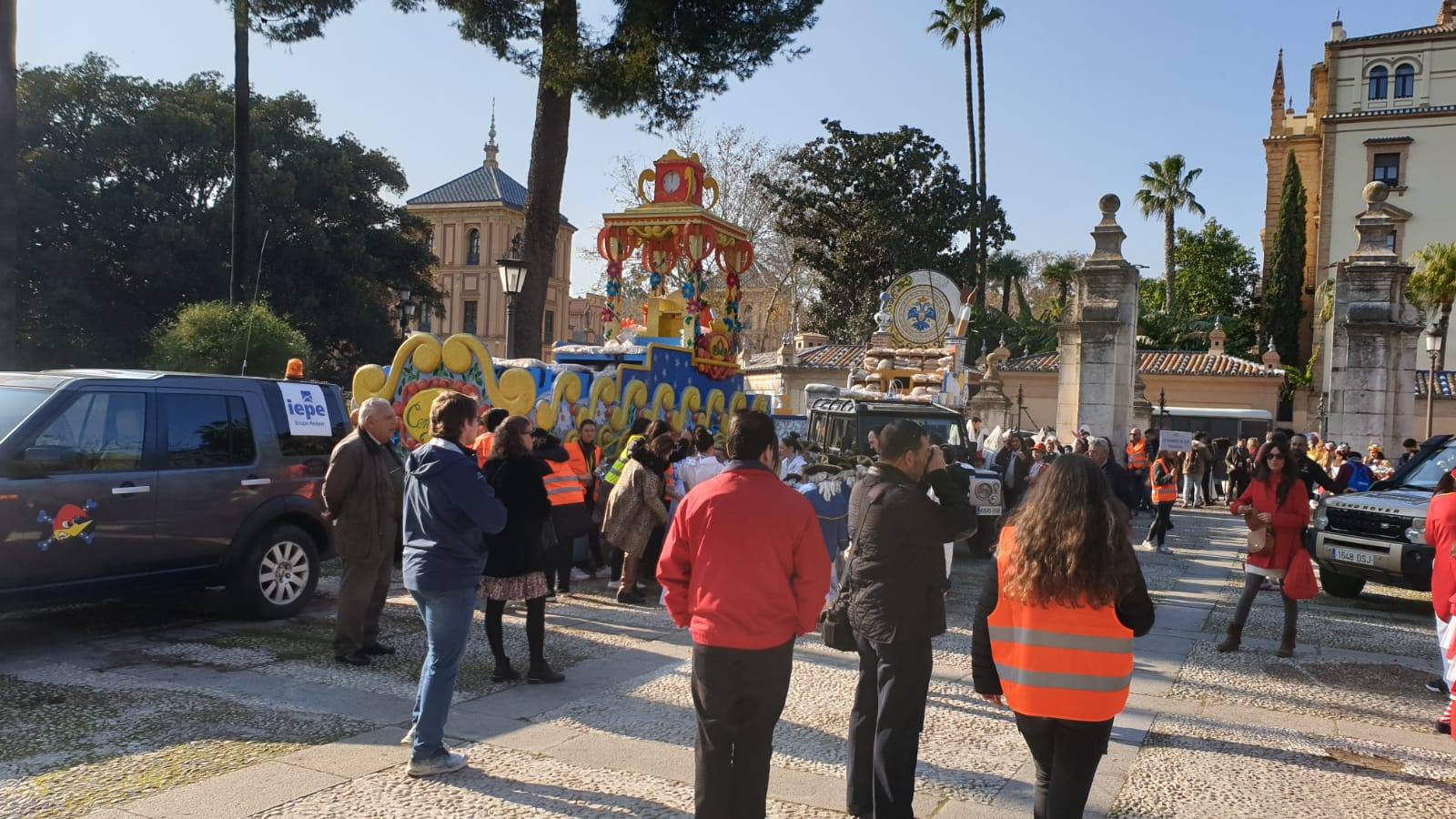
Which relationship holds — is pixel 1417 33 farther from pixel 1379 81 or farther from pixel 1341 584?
pixel 1341 584

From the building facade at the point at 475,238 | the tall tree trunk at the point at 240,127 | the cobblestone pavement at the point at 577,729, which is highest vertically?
the building facade at the point at 475,238

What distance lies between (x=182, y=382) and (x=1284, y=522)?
8.64 meters

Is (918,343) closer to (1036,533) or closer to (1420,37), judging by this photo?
(1036,533)

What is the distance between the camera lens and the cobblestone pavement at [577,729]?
4.82m

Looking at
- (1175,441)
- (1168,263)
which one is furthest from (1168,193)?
(1175,441)

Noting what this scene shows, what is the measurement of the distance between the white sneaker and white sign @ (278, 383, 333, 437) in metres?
4.53

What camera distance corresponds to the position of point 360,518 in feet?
23.7

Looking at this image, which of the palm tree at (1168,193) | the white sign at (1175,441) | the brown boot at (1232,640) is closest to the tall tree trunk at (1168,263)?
the palm tree at (1168,193)

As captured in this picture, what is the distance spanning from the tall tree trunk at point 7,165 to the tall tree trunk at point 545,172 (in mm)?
6751

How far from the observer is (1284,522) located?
324 inches

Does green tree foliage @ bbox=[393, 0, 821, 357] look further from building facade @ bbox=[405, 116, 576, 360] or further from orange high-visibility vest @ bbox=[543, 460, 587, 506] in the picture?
building facade @ bbox=[405, 116, 576, 360]

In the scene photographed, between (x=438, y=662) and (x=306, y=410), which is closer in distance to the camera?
(x=438, y=662)

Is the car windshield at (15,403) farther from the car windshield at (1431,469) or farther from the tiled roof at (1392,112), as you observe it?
the tiled roof at (1392,112)

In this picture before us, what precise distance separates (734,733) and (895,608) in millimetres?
972
